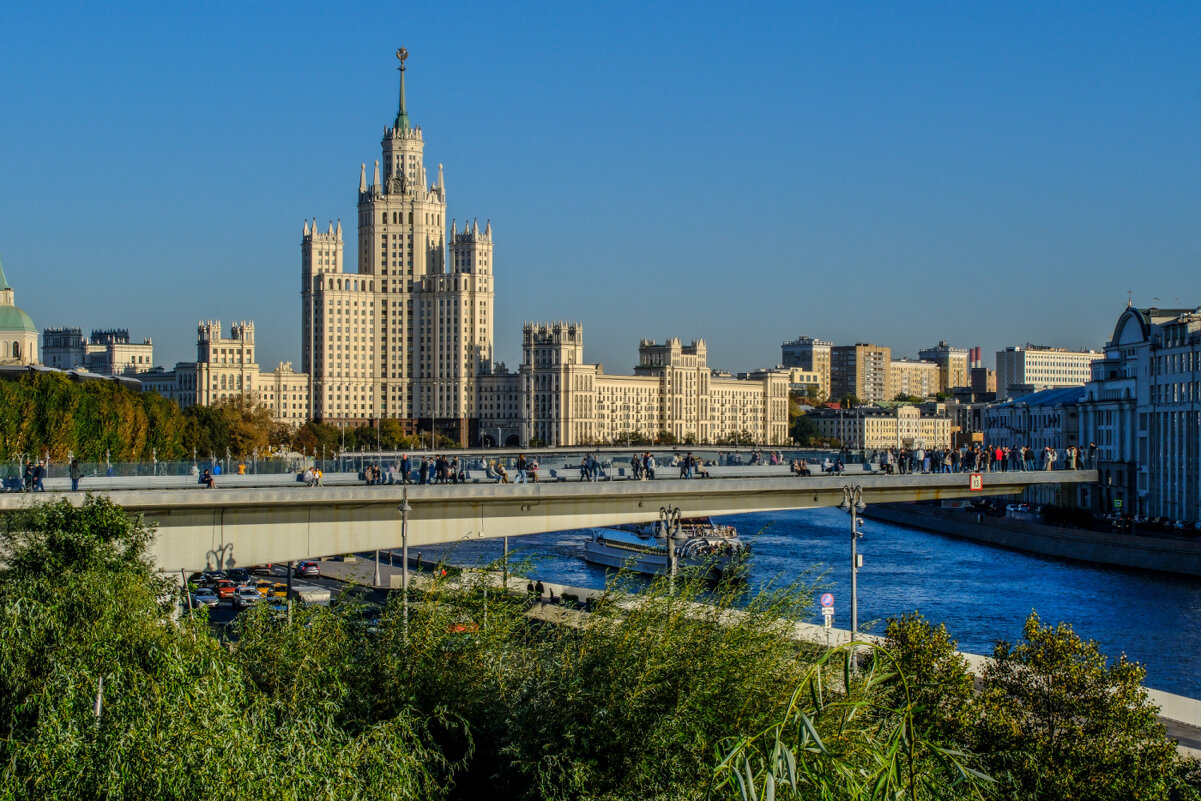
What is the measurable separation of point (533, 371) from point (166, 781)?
16872 cm

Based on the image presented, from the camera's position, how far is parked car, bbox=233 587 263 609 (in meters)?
48.1

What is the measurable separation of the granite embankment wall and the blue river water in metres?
0.75

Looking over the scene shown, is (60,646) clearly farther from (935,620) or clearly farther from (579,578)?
(579,578)

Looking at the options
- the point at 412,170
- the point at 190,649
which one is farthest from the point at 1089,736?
the point at 412,170

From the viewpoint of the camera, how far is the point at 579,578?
63750 millimetres

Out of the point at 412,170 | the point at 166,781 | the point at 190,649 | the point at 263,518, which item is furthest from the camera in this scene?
the point at 412,170

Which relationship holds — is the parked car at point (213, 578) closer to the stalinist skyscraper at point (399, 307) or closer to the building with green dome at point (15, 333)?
the building with green dome at point (15, 333)

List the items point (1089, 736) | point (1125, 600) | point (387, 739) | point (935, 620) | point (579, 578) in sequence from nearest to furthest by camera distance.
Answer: point (387, 739) → point (1089, 736) → point (935, 620) → point (1125, 600) → point (579, 578)

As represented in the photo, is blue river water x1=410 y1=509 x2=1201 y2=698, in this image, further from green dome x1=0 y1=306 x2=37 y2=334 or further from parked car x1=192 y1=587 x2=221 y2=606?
green dome x1=0 y1=306 x2=37 y2=334

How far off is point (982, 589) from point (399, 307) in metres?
128

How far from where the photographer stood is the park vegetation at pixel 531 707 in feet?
45.1

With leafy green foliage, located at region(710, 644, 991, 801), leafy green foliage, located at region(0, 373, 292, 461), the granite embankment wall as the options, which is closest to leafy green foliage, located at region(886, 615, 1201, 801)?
leafy green foliage, located at region(710, 644, 991, 801)

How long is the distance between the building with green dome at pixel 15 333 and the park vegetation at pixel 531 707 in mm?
128319

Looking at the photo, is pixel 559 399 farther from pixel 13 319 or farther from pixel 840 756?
pixel 840 756
